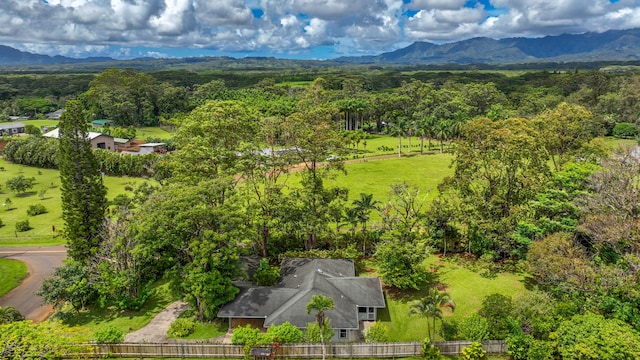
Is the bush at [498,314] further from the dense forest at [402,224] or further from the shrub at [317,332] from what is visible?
the shrub at [317,332]

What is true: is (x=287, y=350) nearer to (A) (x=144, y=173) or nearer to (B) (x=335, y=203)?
(B) (x=335, y=203)

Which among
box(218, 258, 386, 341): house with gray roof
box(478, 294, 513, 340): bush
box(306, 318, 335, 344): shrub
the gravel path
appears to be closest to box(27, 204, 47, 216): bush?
the gravel path

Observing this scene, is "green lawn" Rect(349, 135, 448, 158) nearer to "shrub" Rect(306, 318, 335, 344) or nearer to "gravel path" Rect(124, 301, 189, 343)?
"gravel path" Rect(124, 301, 189, 343)

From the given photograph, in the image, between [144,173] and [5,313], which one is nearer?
[5,313]

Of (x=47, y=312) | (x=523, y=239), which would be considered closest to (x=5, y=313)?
(x=47, y=312)

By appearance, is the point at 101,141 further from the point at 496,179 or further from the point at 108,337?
the point at 496,179
